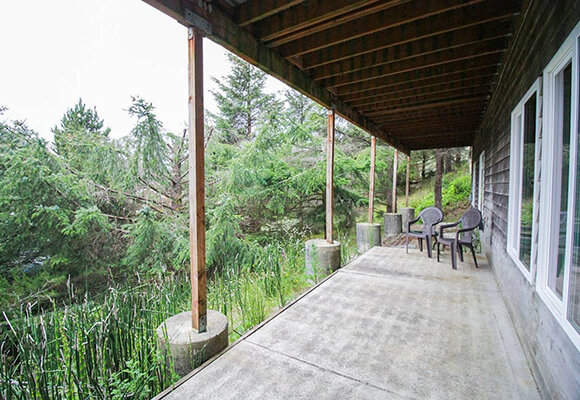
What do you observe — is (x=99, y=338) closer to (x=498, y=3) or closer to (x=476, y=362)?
(x=476, y=362)

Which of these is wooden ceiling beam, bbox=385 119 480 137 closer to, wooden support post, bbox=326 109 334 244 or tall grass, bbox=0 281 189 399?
wooden support post, bbox=326 109 334 244

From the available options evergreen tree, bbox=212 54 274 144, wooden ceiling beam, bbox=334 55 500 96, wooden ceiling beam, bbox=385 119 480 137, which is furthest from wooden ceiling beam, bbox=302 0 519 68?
evergreen tree, bbox=212 54 274 144

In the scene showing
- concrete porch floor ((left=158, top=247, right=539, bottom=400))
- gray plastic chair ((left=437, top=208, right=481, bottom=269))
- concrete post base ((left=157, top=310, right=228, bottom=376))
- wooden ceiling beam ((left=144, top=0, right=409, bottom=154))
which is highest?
wooden ceiling beam ((left=144, top=0, right=409, bottom=154))

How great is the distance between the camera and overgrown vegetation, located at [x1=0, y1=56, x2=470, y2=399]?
2.05 metres

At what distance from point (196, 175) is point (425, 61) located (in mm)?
3216

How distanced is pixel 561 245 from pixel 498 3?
2.37m

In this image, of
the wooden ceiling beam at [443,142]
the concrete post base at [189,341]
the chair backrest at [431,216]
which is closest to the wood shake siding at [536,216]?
the chair backrest at [431,216]

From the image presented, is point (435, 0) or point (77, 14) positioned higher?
point (77, 14)

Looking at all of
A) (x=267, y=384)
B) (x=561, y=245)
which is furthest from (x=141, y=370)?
(x=561, y=245)

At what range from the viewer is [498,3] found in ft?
8.53

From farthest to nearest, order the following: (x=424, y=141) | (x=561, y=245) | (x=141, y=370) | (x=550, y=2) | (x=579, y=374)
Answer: (x=424, y=141), (x=141, y=370), (x=550, y=2), (x=561, y=245), (x=579, y=374)

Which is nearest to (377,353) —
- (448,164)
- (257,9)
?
(257,9)

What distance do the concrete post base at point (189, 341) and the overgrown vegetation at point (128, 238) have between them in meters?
0.10

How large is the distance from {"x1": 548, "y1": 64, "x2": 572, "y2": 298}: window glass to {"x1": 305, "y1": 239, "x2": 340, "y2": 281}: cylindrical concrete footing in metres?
2.85
